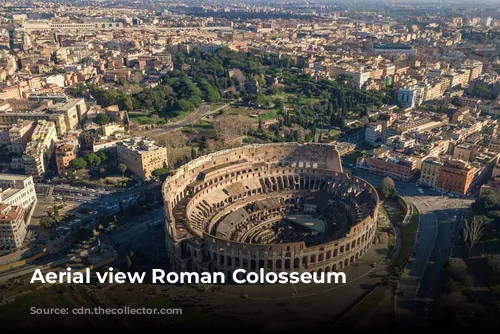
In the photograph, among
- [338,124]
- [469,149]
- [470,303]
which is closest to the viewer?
[470,303]

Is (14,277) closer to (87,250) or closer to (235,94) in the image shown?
(87,250)

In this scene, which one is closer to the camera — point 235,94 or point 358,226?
point 358,226

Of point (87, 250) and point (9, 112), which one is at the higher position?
point (9, 112)

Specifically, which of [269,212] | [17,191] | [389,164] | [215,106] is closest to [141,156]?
[17,191]

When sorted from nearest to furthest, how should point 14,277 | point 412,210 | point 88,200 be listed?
point 14,277
point 412,210
point 88,200

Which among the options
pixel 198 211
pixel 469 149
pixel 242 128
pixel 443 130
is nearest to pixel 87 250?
pixel 198 211

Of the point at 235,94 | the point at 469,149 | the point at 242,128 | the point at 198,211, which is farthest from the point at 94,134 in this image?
the point at 469,149
